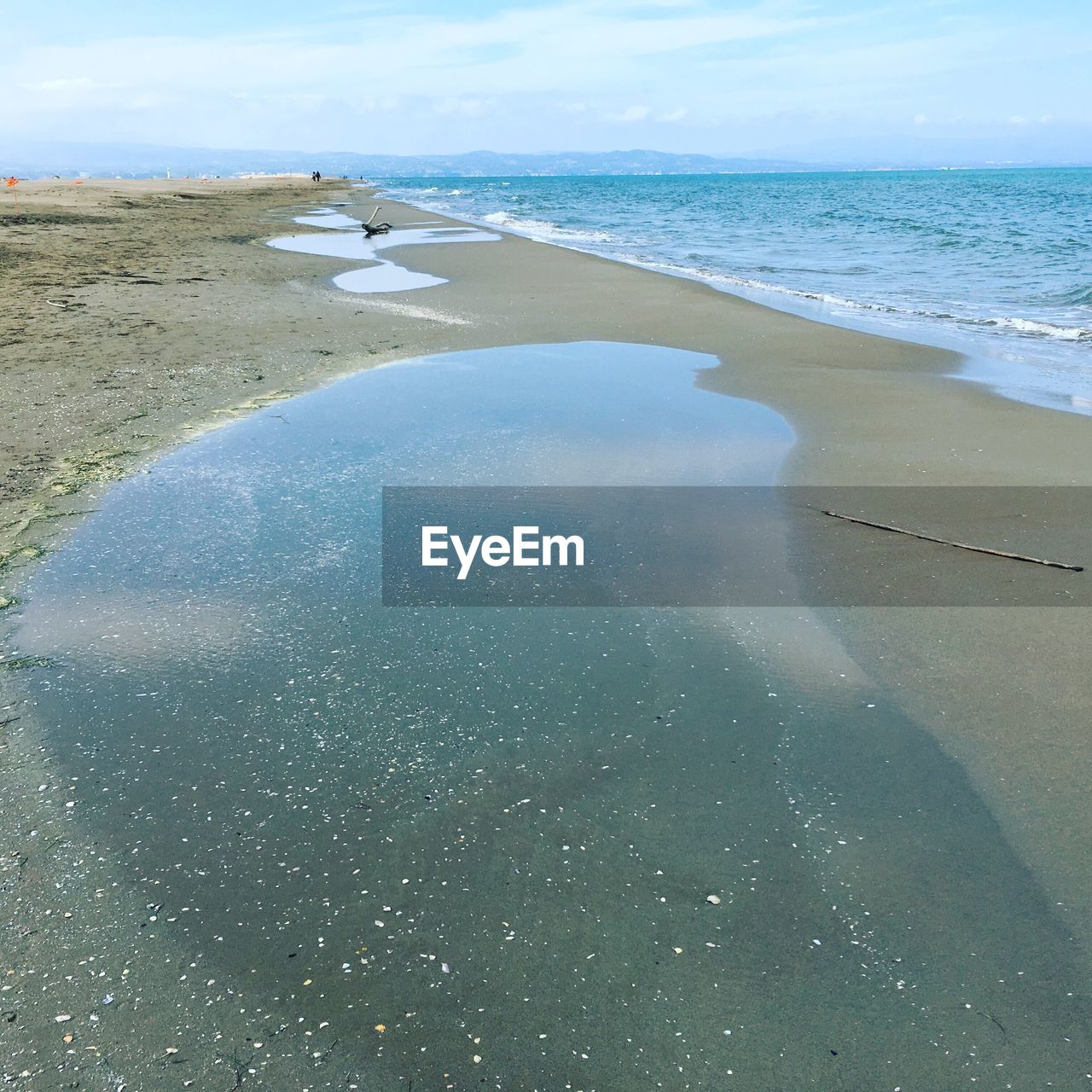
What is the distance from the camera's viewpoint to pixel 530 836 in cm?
298

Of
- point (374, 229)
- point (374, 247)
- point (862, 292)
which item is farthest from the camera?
point (374, 229)

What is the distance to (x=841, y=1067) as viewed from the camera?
2234 millimetres

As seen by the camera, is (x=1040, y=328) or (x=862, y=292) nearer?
(x=1040, y=328)

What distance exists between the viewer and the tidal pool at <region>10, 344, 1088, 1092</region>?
7.58 feet

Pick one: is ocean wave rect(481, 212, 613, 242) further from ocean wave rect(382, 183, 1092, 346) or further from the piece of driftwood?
the piece of driftwood

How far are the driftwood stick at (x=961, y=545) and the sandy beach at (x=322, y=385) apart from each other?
1.91ft

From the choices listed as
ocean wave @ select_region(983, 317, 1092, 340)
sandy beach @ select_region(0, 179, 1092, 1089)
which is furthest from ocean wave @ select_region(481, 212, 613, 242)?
ocean wave @ select_region(983, 317, 1092, 340)

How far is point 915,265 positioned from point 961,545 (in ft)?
61.6

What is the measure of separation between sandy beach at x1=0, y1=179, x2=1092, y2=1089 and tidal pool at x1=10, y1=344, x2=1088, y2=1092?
0.12m

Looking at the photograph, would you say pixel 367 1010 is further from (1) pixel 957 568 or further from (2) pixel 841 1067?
(1) pixel 957 568

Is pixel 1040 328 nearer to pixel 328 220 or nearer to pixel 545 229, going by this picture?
pixel 545 229

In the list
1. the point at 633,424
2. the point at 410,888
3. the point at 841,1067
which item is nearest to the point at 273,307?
the point at 633,424

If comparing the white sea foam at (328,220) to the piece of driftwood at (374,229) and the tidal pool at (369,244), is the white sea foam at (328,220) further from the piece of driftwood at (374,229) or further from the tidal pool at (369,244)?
the piece of driftwood at (374,229)

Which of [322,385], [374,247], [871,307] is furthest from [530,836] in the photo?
[374,247]
